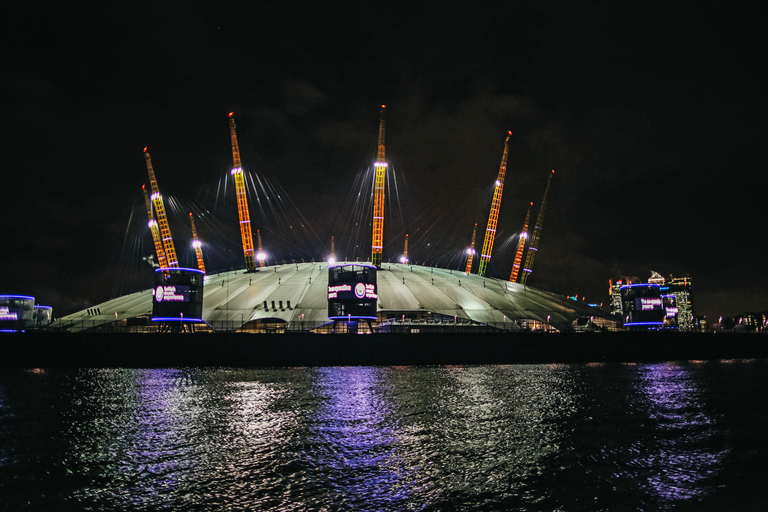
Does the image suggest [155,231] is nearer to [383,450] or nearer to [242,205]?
[242,205]

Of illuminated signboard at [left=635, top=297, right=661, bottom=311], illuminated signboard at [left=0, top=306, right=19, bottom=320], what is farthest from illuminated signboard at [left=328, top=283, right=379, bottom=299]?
illuminated signboard at [left=635, top=297, right=661, bottom=311]

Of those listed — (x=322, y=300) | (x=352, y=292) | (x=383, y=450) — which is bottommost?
(x=383, y=450)

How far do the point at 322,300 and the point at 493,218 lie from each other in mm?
62193

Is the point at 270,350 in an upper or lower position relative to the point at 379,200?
lower

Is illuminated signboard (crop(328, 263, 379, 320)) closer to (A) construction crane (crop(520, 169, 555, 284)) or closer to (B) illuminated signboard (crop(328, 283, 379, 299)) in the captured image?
(B) illuminated signboard (crop(328, 283, 379, 299))

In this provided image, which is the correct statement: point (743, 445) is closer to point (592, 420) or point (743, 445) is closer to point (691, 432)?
point (691, 432)

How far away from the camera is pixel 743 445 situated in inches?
782

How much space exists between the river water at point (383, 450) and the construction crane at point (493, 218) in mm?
85712

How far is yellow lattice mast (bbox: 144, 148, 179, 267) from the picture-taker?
11429cm

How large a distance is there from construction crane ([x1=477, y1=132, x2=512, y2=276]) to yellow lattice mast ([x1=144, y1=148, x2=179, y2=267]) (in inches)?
2909

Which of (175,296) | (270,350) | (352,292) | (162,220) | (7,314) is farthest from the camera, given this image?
(162,220)

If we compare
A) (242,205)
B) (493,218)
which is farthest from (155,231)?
(493,218)

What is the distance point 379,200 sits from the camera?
314ft

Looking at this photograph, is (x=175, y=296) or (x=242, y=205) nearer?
(x=175, y=296)
